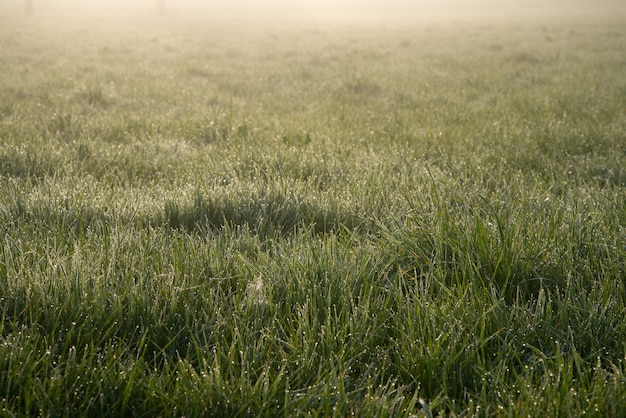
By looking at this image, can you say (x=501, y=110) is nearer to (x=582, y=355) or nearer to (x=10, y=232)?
(x=582, y=355)

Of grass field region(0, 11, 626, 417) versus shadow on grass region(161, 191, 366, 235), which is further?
shadow on grass region(161, 191, 366, 235)

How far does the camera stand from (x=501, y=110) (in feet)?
22.2

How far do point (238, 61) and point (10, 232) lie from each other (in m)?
11.2

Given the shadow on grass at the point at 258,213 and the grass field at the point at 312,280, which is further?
the shadow on grass at the point at 258,213

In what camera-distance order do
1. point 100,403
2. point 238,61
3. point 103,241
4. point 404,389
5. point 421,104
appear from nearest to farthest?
1. point 100,403
2. point 404,389
3. point 103,241
4. point 421,104
5. point 238,61

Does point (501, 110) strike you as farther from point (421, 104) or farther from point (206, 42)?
point (206, 42)

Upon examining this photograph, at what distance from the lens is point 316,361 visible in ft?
5.87

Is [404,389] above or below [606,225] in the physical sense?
below

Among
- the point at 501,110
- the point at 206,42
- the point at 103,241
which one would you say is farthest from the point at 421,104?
the point at 206,42

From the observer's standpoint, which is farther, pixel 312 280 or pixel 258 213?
pixel 258 213

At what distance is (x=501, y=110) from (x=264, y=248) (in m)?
5.03

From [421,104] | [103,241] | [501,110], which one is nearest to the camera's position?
[103,241]

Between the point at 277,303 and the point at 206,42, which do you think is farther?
the point at 206,42

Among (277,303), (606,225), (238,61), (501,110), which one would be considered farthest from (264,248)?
(238,61)
